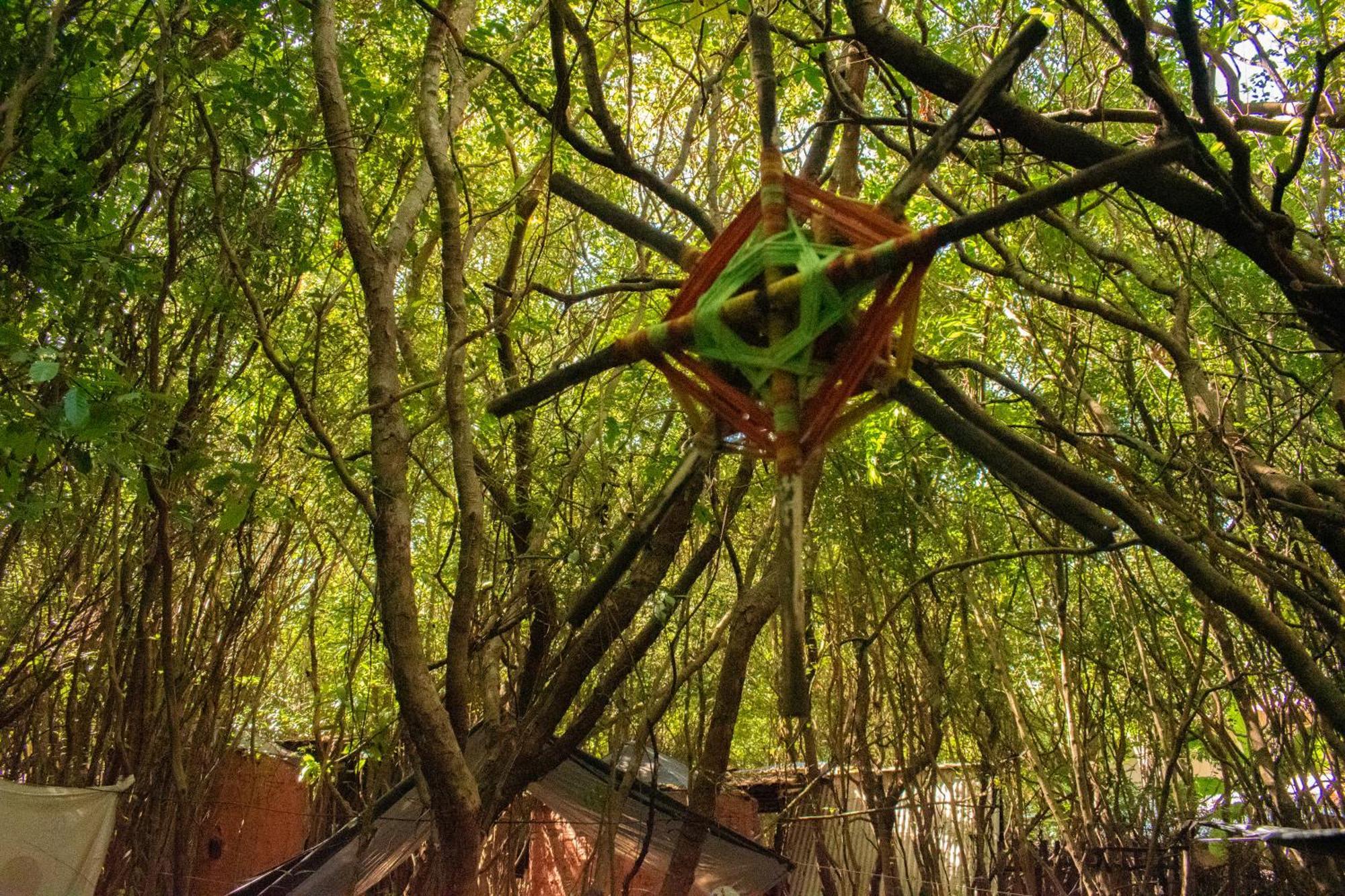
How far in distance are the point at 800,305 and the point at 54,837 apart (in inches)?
122

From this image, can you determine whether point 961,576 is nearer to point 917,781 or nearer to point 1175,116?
point 917,781

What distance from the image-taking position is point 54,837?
282cm

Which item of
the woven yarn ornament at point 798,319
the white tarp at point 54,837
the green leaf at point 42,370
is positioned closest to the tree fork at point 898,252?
the woven yarn ornament at point 798,319

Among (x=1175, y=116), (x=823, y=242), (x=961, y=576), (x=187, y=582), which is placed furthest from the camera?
(x=961, y=576)

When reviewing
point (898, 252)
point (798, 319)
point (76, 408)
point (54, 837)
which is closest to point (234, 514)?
point (76, 408)

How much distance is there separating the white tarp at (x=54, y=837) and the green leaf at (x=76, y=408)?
207cm

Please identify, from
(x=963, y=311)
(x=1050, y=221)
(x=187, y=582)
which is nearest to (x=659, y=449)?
(x=963, y=311)

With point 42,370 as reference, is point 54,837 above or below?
below

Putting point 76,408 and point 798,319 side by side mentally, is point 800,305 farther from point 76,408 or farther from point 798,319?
point 76,408

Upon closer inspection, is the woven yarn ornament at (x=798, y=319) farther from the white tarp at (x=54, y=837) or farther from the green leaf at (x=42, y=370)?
the white tarp at (x=54, y=837)

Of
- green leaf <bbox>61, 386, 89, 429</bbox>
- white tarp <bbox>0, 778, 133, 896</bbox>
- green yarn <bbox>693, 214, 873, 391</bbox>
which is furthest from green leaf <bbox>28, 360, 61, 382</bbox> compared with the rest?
white tarp <bbox>0, 778, 133, 896</bbox>

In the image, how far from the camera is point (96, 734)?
3377mm

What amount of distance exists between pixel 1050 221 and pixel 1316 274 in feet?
2.65

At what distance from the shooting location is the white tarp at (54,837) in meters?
2.76
